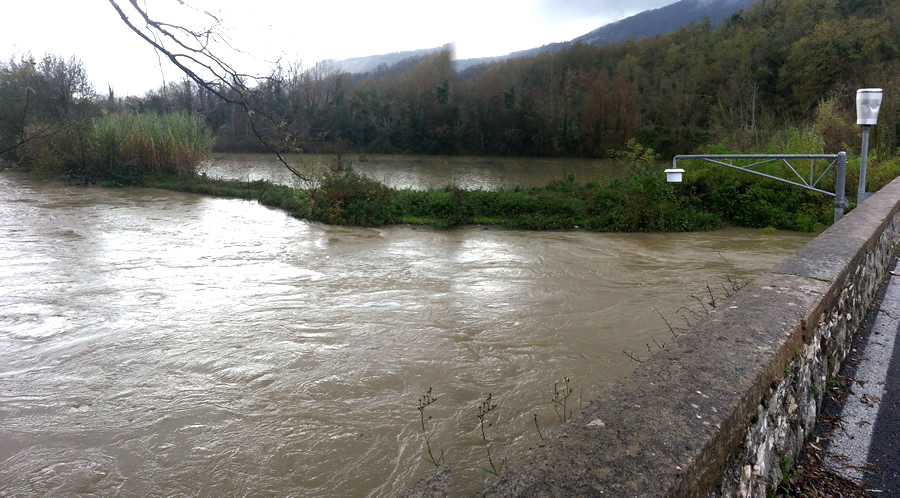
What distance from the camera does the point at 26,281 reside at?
9055 millimetres

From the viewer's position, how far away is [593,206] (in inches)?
600

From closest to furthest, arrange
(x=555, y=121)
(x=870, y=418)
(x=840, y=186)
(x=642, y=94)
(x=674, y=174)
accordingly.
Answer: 1. (x=870, y=418)
2. (x=840, y=186)
3. (x=674, y=174)
4. (x=642, y=94)
5. (x=555, y=121)

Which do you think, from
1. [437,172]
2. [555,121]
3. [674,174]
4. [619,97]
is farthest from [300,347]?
[555,121]

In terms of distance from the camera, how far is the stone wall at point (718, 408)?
1.58 meters

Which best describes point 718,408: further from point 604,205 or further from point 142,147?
point 142,147

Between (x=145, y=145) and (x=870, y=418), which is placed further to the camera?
(x=145, y=145)

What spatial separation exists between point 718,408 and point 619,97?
129ft

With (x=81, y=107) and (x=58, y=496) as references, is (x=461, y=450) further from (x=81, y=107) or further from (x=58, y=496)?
(x=81, y=107)

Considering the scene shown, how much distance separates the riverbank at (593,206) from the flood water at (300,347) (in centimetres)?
139

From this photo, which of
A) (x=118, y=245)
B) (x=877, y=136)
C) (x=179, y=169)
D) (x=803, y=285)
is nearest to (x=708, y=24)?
(x=877, y=136)

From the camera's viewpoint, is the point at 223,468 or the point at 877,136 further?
the point at 877,136

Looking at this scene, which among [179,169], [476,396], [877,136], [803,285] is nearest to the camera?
[803,285]

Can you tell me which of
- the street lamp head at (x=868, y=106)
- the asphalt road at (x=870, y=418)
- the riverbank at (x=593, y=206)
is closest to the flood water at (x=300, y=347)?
the riverbank at (x=593, y=206)

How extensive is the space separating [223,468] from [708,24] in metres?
47.3
